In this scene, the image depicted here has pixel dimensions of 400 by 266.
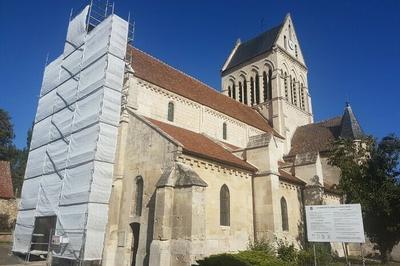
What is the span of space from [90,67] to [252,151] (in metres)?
10.3

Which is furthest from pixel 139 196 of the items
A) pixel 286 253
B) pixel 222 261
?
pixel 286 253

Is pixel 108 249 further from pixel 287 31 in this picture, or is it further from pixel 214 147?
pixel 287 31

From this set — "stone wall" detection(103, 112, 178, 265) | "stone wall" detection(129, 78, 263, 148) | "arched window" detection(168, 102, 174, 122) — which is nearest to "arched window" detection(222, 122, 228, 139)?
"stone wall" detection(129, 78, 263, 148)

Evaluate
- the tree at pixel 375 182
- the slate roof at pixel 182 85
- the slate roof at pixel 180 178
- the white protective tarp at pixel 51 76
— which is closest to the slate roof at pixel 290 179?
the tree at pixel 375 182

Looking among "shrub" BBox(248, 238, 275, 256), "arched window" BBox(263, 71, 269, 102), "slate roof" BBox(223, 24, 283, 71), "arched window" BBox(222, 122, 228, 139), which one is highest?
"slate roof" BBox(223, 24, 283, 71)

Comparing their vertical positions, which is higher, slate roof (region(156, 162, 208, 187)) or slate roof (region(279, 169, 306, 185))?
slate roof (region(279, 169, 306, 185))

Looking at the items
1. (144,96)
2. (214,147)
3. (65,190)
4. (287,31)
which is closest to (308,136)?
(287,31)

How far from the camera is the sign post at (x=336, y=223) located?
12312mm

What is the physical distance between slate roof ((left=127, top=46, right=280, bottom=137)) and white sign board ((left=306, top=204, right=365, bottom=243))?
11329mm

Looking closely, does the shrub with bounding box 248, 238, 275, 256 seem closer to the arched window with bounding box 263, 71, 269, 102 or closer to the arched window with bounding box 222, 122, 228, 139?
the arched window with bounding box 222, 122, 228, 139

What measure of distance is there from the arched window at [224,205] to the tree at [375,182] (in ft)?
23.3

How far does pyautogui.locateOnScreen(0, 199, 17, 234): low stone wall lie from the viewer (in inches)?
1049

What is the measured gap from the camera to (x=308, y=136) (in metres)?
30.8

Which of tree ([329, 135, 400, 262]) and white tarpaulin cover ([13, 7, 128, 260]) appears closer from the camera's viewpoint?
white tarpaulin cover ([13, 7, 128, 260])
